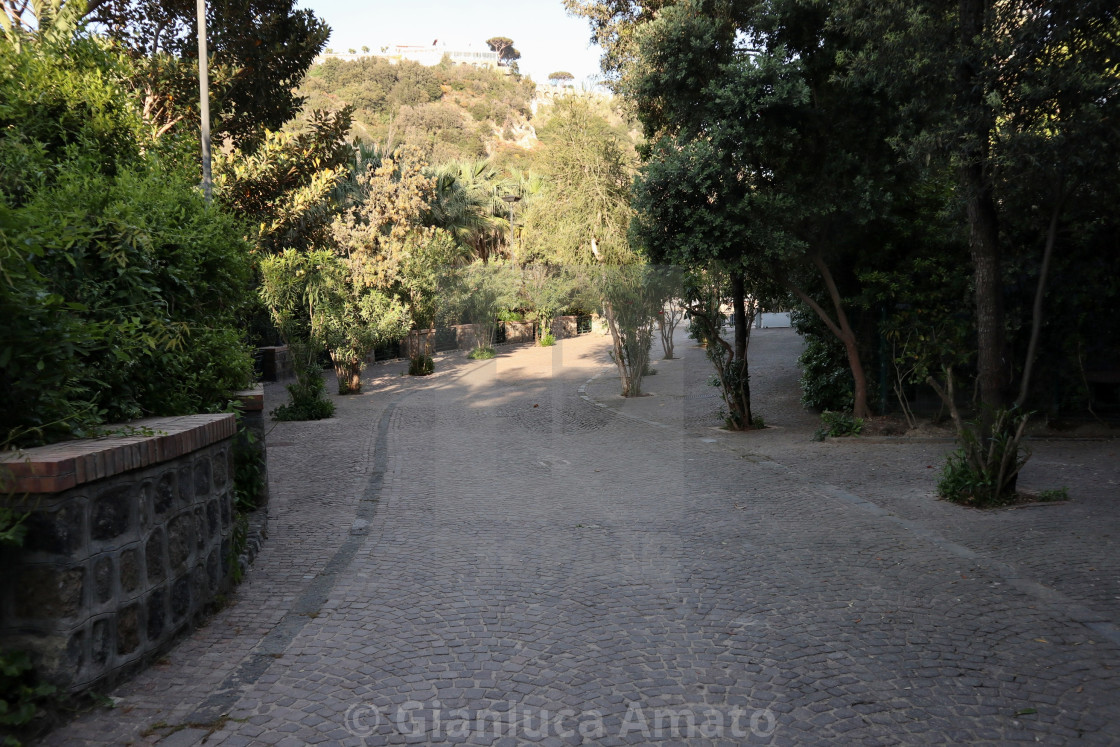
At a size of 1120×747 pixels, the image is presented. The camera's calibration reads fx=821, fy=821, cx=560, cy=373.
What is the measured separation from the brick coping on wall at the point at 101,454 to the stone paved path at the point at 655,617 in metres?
1.00

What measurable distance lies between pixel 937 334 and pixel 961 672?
8.39m

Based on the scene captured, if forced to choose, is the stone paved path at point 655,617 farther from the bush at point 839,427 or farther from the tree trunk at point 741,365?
the tree trunk at point 741,365

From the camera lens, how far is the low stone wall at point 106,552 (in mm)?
3334

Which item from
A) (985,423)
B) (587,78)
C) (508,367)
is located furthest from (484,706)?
(508,367)

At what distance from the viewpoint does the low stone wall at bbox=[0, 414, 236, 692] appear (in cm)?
333

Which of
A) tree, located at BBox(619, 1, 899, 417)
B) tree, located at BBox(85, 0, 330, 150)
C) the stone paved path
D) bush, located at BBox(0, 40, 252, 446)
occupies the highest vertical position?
tree, located at BBox(85, 0, 330, 150)

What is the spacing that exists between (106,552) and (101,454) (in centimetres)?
44

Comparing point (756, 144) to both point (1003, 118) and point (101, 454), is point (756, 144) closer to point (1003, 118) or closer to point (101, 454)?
point (1003, 118)

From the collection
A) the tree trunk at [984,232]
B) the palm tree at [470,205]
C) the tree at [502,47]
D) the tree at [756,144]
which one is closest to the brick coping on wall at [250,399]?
the tree at [756,144]

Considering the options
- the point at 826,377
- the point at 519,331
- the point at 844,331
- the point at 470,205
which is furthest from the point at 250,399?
the point at 519,331

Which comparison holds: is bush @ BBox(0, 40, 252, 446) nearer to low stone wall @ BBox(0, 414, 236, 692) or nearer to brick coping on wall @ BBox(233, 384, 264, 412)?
brick coping on wall @ BBox(233, 384, 264, 412)

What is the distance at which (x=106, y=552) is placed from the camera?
11.8ft

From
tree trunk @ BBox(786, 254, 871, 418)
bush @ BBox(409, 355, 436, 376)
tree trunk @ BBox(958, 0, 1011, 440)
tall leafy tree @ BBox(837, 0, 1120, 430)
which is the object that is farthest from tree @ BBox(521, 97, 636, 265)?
tree trunk @ BBox(958, 0, 1011, 440)

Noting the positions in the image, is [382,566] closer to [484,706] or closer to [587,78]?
[484,706]
